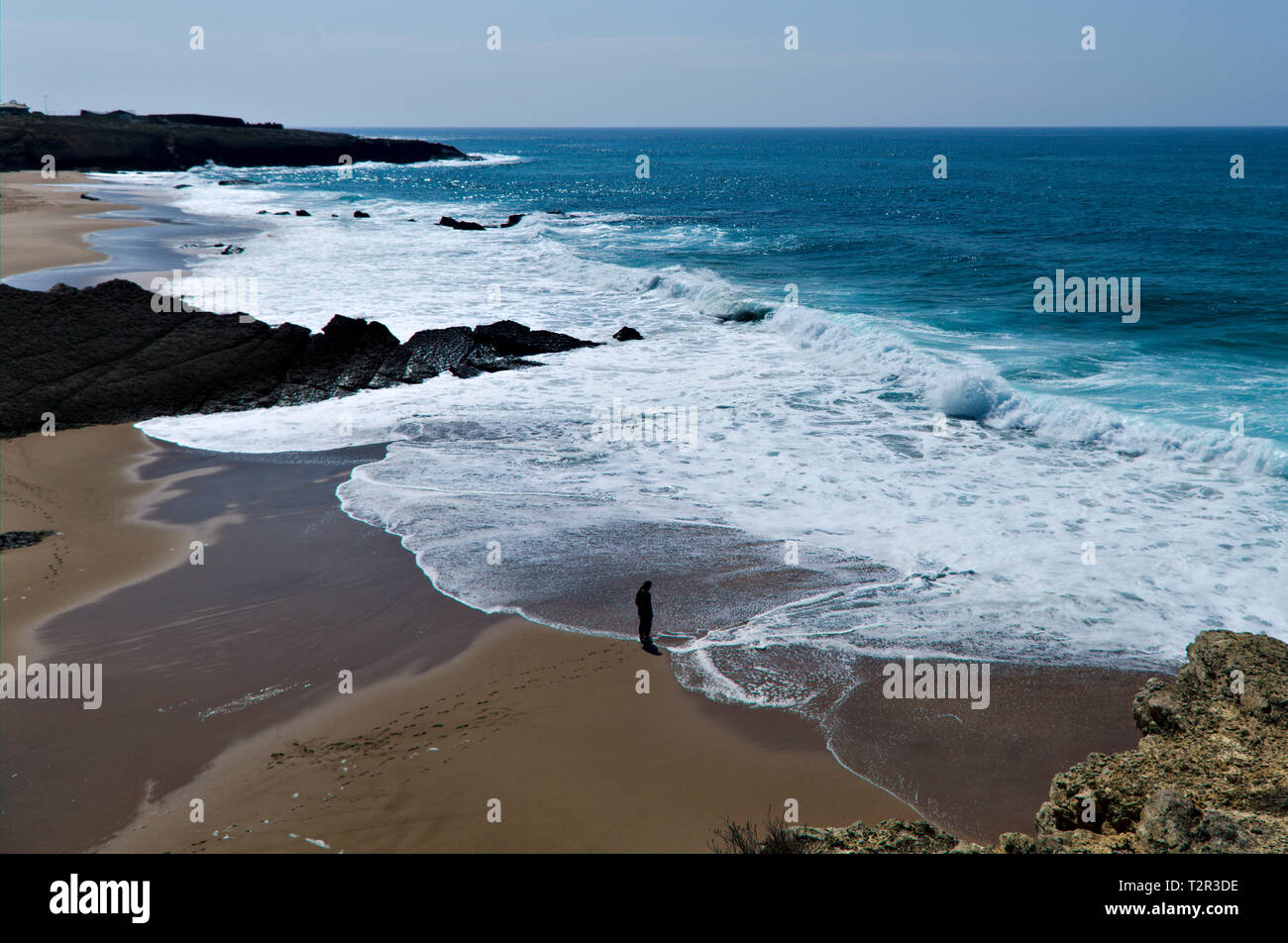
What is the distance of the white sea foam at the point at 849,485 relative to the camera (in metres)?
8.92

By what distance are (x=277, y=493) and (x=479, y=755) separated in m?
7.28

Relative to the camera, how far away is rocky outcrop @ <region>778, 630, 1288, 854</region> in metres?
4.36

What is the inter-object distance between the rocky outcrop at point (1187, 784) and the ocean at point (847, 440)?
2.47 m

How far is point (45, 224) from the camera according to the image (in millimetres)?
38188

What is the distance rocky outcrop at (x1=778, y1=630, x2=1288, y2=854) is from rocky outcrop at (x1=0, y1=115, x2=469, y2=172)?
85456 mm

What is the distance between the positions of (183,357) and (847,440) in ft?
48.1

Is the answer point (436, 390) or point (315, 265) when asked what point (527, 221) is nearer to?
point (315, 265)
